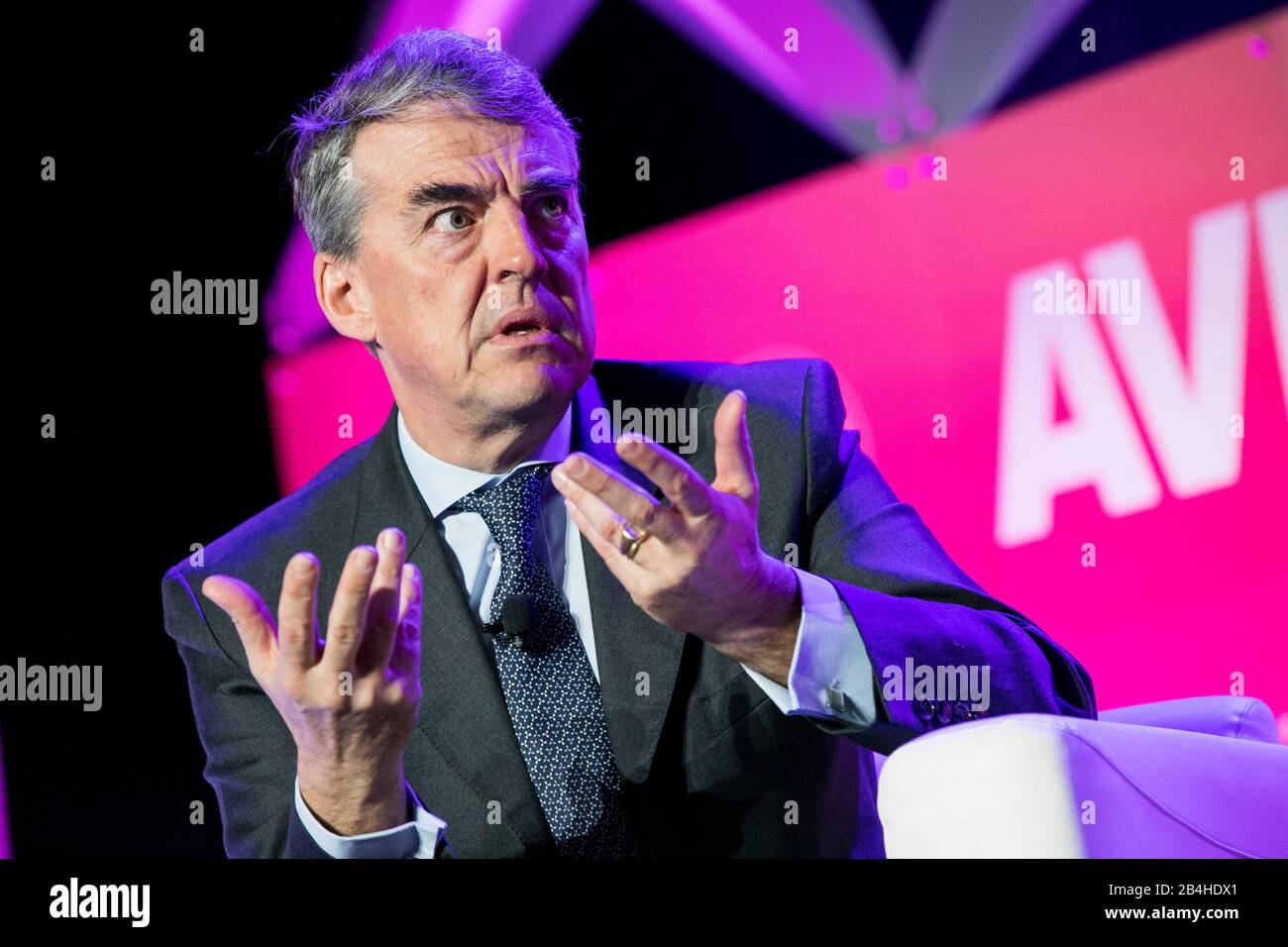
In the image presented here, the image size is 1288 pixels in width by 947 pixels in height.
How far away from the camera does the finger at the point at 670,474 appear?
1.54 m

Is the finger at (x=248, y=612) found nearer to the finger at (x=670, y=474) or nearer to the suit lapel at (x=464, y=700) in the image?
the suit lapel at (x=464, y=700)

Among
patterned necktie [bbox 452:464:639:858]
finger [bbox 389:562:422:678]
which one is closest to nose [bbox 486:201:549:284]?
patterned necktie [bbox 452:464:639:858]

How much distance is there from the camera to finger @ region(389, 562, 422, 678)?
6.03 feet

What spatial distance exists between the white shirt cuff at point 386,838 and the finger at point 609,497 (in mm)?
632

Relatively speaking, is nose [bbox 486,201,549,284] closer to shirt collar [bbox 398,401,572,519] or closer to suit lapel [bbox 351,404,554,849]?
shirt collar [bbox 398,401,572,519]

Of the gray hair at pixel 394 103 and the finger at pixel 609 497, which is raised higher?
the gray hair at pixel 394 103

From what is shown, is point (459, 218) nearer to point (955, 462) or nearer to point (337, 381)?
point (337, 381)

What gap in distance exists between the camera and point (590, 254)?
2717 millimetres

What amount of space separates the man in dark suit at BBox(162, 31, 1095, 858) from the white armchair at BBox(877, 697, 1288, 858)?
0.27m

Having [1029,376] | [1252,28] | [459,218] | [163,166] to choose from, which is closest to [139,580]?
[163,166]

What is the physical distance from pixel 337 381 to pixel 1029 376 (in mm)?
1492

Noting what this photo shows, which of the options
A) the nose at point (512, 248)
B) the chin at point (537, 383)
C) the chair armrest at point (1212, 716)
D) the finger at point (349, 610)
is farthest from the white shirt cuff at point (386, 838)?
the chair armrest at point (1212, 716)

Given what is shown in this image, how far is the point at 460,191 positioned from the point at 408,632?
872 millimetres

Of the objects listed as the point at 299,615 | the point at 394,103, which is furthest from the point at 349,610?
the point at 394,103
